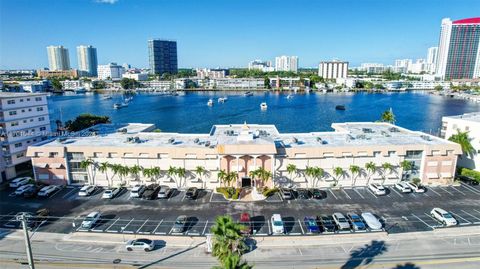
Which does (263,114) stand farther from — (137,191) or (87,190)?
(87,190)

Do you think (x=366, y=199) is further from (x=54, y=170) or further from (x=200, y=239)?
(x=54, y=170)

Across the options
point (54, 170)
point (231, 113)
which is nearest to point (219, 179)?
point (54, 170)

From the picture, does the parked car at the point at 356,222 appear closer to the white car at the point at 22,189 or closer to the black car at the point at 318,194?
the black car at the point at 318,194

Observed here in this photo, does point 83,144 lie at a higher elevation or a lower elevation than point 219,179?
higher

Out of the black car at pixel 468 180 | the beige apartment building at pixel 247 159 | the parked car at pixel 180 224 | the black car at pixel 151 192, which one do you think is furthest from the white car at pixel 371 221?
the black car at pixel 151 192

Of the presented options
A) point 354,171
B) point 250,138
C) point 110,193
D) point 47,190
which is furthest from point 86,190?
point 354,171

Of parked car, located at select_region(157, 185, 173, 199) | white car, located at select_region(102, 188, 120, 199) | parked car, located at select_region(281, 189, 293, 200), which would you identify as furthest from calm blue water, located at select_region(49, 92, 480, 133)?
parked car, located at select_region(281, 189, 293, 200)

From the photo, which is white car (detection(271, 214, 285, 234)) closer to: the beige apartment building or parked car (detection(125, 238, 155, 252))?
the beige apartment building
